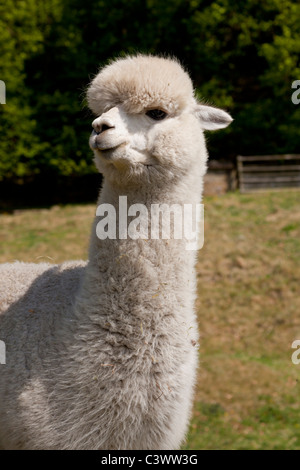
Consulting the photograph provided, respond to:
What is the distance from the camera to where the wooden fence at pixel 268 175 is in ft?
49.3

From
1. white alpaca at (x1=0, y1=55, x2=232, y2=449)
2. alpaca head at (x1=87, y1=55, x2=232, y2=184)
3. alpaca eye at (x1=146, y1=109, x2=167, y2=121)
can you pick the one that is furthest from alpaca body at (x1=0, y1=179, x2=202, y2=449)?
alpaca eye at (x1=146, y1=109, x2=167, y2=121)

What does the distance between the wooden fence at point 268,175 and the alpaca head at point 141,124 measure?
40.7ft

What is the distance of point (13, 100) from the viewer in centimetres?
1495

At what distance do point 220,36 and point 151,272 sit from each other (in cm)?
1444

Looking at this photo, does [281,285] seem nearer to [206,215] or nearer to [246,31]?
[206,215]

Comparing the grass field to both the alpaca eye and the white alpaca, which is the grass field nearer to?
the white alpaca

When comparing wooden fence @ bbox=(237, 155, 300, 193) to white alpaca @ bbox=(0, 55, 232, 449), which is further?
wooden fence @ bbox=(237, 155, 300, 193)

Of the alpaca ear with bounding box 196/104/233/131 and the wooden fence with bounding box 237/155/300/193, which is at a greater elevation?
the wooden fence with bounding box 237/155/300/193

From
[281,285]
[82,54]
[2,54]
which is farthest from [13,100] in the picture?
[281,285]

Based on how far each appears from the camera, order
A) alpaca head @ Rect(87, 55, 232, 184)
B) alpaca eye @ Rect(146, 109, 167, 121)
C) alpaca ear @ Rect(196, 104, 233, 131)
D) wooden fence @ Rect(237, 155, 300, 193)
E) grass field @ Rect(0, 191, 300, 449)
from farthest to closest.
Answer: wooden fence @ Rect(237, 155, 300, 193)
grass field @ Rect(0, 191, 300, 449)
alpaca ear @ Rect(196, 104, 233, 131)
alpaca eye @ Rect(146, 109, 167, 121)
alpaca head @ Rect(87, 55, 232, 184)

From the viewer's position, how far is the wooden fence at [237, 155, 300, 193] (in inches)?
591

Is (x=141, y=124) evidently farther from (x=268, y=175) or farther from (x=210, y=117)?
(x=268, y=175)

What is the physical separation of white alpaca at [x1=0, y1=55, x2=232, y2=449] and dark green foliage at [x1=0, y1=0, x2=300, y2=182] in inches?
469
